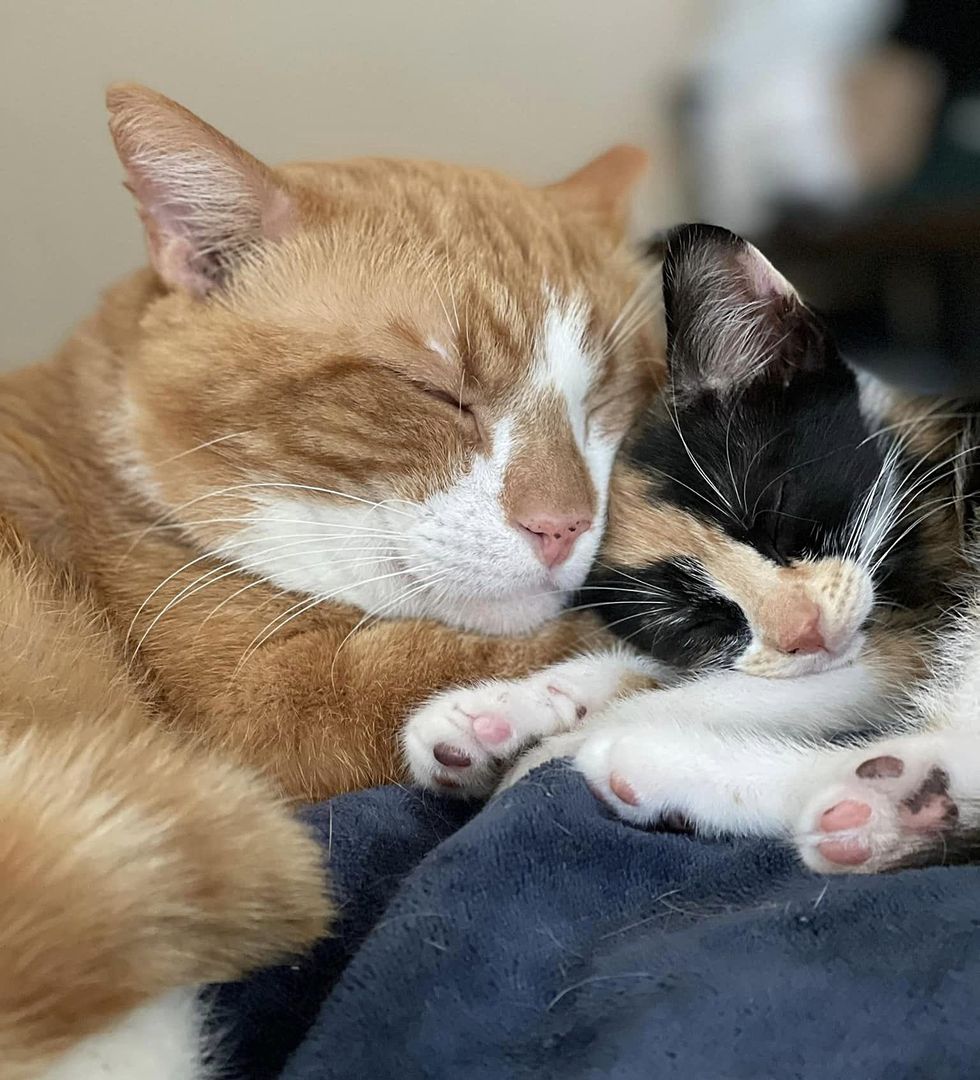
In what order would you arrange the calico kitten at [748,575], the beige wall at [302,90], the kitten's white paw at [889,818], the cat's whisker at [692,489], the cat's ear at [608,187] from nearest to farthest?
the kitten's white paw at [889,818] → the calico kitten at [748,575] → the cat's whisker at [692,489] → the cat's ear at [608,187] → the beige wall at [302,90]

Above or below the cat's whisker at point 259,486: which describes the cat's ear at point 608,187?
above

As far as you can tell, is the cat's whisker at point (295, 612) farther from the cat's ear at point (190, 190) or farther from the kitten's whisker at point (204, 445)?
the cat's ear at point (190, 190)

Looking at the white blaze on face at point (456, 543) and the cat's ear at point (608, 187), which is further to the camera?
the cat's ear at point (608, 187)

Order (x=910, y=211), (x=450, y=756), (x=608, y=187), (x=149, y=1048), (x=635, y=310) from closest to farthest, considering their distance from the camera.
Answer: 1. (x=149, y=1048)
2. (x=450, y=756)
3. (x=635, y=310)
4. (x=608, y=187)
5. (x=910, y=211)

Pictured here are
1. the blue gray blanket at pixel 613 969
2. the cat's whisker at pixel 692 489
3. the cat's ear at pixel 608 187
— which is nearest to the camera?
the blue gray blanket at pixel 613 969

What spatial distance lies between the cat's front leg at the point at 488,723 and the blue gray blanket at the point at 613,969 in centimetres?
12

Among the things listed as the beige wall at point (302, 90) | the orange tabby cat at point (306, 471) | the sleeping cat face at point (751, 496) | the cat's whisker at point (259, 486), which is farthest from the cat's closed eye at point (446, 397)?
the beige wall at point (302, 90)

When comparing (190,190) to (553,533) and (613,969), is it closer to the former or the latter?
(553,533)

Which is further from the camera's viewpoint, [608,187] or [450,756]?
[608,187]

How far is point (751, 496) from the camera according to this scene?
3.24ft

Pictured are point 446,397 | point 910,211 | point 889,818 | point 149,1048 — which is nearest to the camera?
point 149,1048

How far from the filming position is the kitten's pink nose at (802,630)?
0.91 metres

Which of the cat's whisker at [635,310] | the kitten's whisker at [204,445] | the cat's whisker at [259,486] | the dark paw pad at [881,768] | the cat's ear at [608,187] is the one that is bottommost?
the dark paw pad at [881,768]

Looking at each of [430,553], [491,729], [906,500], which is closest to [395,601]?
[430,553]
